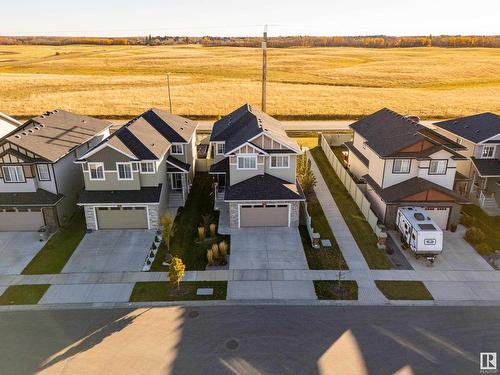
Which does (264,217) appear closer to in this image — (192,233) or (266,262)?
(266,262)

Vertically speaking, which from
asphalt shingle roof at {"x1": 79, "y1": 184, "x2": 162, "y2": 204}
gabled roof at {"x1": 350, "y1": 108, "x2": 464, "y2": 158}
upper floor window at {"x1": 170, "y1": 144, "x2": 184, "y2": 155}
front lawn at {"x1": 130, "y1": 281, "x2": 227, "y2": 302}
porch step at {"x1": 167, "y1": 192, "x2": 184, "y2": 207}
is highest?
gabled roof at {"x1": 350, "y1": 108, "x2": 464, "y2": 158}

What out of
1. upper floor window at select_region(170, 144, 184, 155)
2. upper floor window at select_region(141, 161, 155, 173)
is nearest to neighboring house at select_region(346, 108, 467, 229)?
upper floor window at select_region(170, 144, 184, 155)

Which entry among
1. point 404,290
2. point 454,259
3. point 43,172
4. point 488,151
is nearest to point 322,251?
point 404,290

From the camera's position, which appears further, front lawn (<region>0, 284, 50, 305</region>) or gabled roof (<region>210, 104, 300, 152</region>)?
gabled roof (<region>210, 104, 300, 152</region>)

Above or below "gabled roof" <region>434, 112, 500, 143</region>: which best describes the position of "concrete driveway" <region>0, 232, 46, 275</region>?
below

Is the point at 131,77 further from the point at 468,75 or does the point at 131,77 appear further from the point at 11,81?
the point at 468,75

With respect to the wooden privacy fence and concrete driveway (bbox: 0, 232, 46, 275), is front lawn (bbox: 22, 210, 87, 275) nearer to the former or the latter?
concrete driveway (bbox: 0, 232, 46, 275)

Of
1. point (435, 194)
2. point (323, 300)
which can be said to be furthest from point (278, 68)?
point (323, 300)

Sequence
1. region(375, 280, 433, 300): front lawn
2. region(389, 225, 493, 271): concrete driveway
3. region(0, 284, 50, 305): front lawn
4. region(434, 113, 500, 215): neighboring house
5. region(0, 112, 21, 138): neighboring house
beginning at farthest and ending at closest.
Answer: region(0, 112, 21, 138): neighboring house < region(434, 113, 500, 215): neighboring house < region(389, 225, 493, 271): concrete driveway < region(375, 280, 433, 300): front lawn < region(0, 284, 50, 305): front lawn
